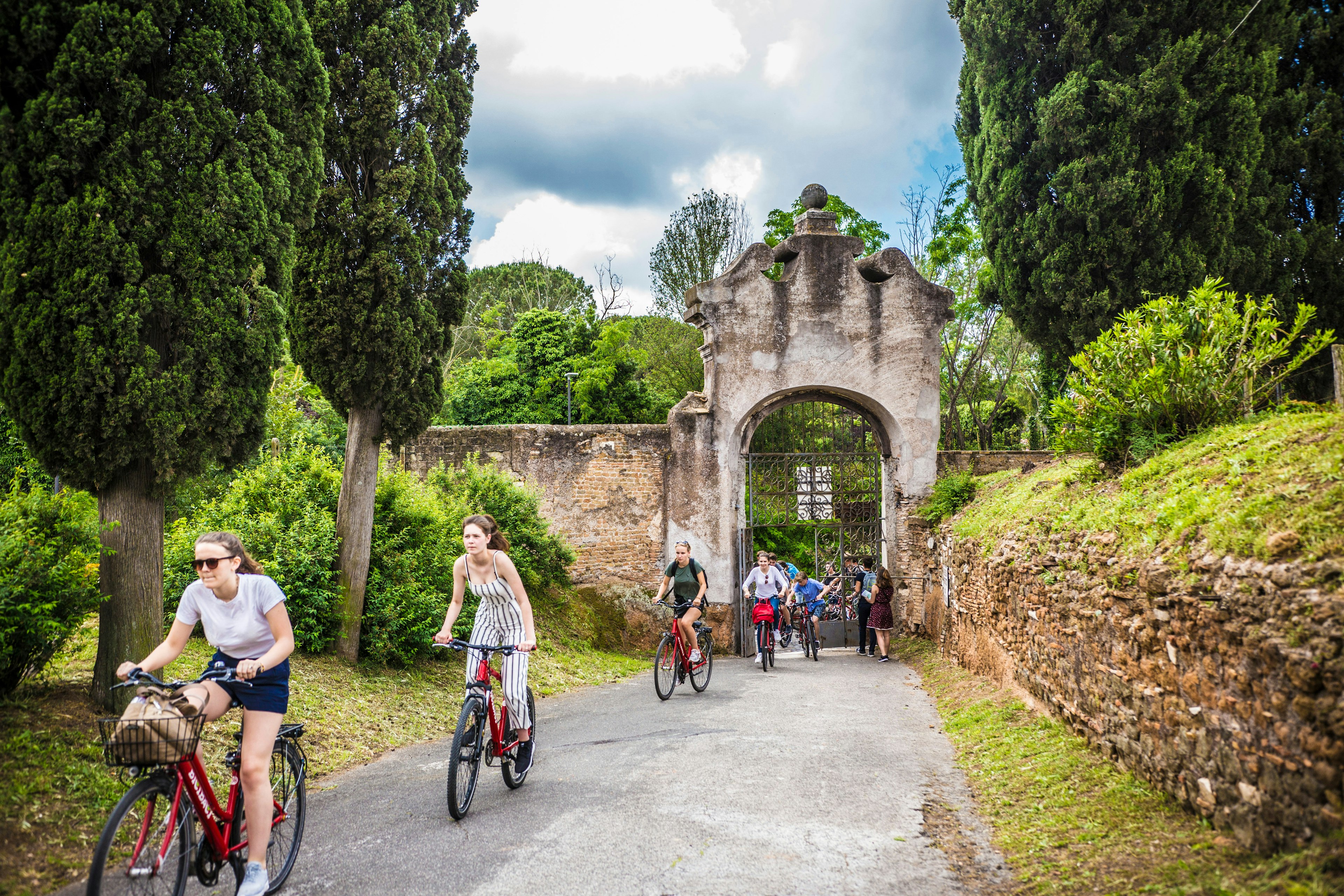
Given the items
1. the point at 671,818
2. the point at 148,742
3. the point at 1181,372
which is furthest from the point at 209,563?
the point at 1181,372

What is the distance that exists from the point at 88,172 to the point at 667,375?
86.3 ft

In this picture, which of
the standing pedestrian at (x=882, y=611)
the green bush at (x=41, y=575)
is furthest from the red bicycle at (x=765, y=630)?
the green bush at (x=41, y=575)

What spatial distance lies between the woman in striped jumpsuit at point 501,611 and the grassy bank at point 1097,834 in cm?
320

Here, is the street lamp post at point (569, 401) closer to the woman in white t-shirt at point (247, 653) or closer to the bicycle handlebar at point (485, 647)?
the bicycle handlebar at point (485, 647)

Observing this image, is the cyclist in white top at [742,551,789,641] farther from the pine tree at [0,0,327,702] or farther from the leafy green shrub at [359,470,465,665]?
the pine tree at [0,0,327,702]

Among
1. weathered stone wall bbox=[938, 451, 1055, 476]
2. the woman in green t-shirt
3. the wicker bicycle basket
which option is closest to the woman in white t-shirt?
the wicker bicycle basket

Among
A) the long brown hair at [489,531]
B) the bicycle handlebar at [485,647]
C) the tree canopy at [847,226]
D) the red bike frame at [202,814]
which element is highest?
the tree canopy at [847,226]

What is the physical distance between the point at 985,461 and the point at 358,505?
11320 mm

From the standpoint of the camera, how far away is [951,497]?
15.0 metres

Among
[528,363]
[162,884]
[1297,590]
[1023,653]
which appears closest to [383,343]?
[162,884]

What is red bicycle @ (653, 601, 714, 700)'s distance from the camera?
10.1m

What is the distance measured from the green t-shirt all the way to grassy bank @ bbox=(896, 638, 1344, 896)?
12.6 feet

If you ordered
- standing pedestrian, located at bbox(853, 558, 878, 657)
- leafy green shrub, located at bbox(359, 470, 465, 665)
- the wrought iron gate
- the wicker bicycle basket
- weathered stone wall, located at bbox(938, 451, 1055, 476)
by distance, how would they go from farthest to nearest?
the wrought iron gate
standing pedestrian, located at bbox(853, 558, 878, 657)
weathered stone wall, located at bbox(938, 451, 1055, 476)
leafy green shrub, located at bbox(359, 470, 465, 665)
the wicker bicycle basket

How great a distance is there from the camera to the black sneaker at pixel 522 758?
6.08 meters
